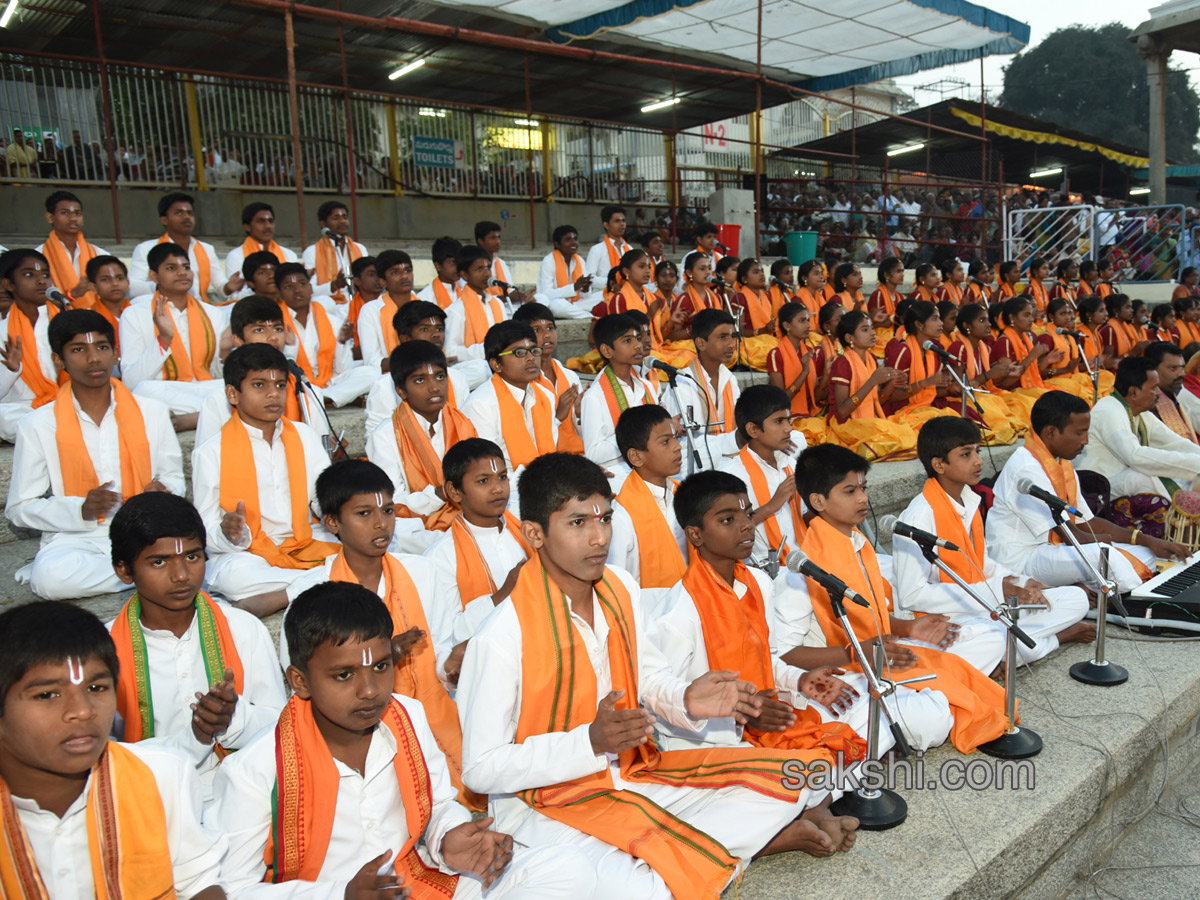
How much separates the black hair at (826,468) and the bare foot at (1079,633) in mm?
1336

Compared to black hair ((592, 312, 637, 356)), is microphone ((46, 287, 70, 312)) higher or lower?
higher

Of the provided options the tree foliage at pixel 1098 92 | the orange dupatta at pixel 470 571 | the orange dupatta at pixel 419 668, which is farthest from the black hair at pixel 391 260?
the tree foliage at pixel 1098 92

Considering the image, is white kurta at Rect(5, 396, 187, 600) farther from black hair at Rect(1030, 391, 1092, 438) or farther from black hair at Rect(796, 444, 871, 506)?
black hair at Rect(1030, 391, 1092, 438)

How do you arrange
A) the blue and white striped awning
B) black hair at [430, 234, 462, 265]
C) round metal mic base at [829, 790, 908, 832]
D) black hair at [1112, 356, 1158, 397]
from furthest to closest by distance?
the blue and white striped awning, black hair at [430, 234, 462, 265], black hair at [1112, 356, 1158, 397], round metal mic base at [829, 790, 908, 832]

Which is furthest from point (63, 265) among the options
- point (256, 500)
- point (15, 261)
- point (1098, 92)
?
A: point (1098, 92)

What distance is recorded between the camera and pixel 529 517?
273 centimetres

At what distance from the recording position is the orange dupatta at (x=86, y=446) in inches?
156

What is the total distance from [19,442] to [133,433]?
0.43m

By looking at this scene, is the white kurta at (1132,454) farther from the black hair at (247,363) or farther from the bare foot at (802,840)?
the black hair at (247,363)

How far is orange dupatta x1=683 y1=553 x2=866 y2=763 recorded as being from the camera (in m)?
2.89

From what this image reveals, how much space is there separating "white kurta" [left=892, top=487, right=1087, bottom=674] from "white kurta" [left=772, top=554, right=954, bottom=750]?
0.57 metres

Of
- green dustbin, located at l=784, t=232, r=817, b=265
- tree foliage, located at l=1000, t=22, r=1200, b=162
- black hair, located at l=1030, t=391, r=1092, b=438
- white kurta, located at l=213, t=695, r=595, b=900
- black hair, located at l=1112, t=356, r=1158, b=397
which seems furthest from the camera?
tree foliage, located at l=1000, t=22, r=1200, b=162

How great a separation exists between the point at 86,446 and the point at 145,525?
1627 mm

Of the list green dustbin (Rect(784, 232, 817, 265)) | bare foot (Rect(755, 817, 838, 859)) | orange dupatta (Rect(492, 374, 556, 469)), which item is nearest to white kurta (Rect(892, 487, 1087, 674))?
bare foot (Rect(755, 817, 838, 859))
